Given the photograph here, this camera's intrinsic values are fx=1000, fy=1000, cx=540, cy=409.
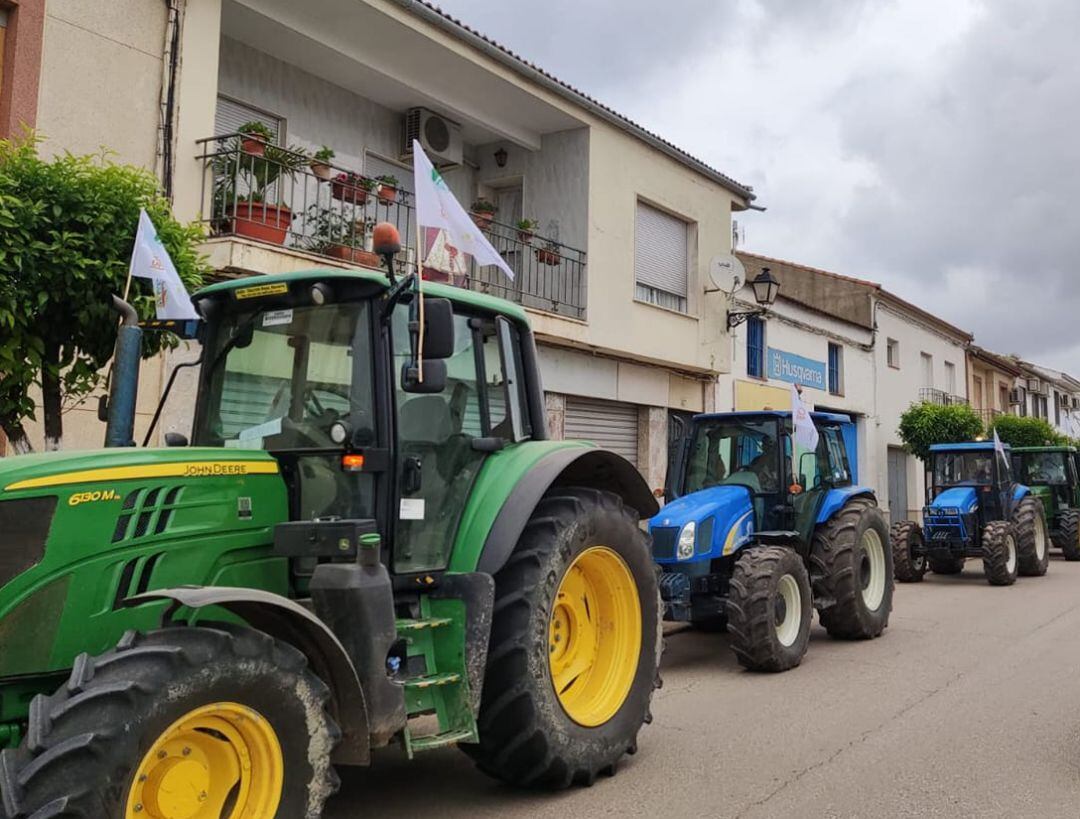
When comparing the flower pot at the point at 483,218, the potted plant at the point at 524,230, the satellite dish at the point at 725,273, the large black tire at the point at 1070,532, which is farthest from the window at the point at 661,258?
the large black tire at the point at 1070,532

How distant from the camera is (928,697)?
645 centimetres

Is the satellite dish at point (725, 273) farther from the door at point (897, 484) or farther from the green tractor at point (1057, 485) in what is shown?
the door at point (897, 484)

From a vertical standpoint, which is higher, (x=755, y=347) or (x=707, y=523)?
(x=755, y=347)

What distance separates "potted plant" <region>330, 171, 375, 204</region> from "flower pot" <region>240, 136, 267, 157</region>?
0.97 metres

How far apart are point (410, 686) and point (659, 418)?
11.4 meters

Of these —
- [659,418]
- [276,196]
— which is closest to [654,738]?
[276,196]

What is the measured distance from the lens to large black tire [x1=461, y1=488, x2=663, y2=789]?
4207 millimetres

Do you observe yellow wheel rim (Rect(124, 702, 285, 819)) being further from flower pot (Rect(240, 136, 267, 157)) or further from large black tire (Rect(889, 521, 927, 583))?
large black tire (Rect(889, 521, 927, 583))

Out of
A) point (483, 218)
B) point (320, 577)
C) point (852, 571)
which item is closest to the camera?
point (320, 577)

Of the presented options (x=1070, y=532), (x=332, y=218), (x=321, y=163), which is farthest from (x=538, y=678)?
(x=1070, y=532)

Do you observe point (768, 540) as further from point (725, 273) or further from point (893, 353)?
point (893, 353)

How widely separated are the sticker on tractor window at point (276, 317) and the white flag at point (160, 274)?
411mm

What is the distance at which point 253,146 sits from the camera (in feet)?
29.2

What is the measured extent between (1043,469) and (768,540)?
11596mm
